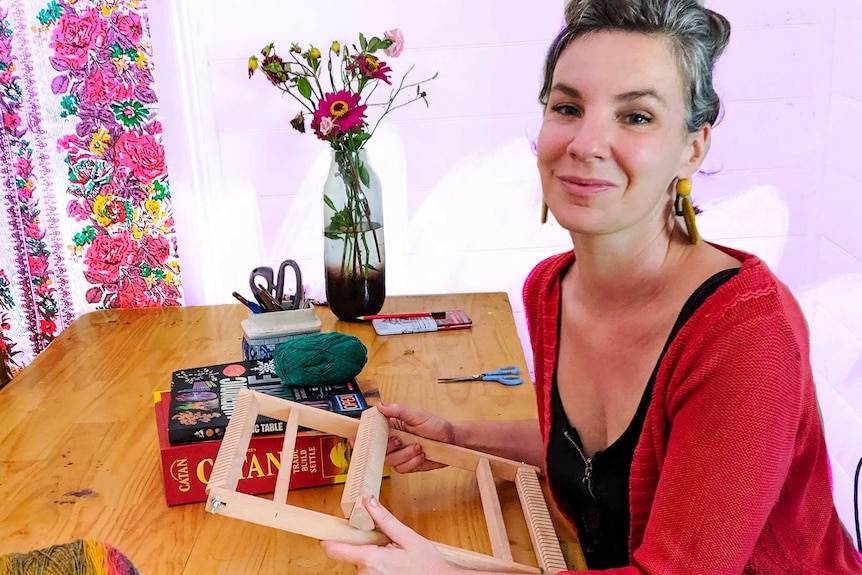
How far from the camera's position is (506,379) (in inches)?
56.5

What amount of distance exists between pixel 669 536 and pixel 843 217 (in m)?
1.57

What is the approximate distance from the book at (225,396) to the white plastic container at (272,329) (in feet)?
0.81

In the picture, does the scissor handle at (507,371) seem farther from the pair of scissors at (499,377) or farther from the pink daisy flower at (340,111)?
the pink daisy flower at (340,111)

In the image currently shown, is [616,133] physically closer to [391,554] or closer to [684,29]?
[684,29]

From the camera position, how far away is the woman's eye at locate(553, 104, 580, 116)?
101 centimetres

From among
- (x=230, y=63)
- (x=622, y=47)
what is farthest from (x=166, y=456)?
(x=230, y=63)

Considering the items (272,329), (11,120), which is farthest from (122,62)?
(272,329)

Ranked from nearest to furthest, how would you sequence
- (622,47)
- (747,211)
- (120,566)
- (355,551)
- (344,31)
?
(120,566), (355,551), (622,47), (344,31), (747,211)

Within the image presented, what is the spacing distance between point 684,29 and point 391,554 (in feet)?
2.25

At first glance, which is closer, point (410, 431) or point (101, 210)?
point (410, 431)

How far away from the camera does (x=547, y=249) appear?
7.42ft

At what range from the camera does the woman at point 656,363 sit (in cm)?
85

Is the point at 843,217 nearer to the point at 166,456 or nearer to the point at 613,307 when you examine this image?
the point at 613,307

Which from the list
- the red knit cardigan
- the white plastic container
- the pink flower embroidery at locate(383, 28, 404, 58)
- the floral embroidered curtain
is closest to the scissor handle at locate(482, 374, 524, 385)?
the white plastic container
